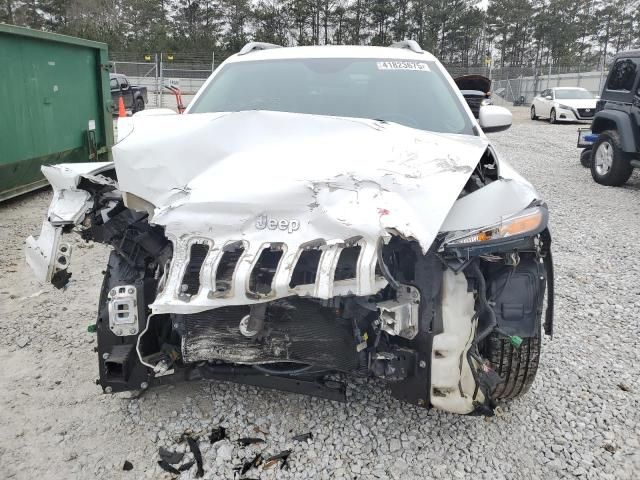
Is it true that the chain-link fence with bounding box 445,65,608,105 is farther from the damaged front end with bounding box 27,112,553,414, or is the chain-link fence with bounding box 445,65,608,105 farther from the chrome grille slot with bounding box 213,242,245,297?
the chrome grille slot with bounding box 213,242,245,297

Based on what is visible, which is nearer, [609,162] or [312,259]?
[312,259]

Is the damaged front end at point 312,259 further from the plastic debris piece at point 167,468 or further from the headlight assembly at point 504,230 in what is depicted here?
the plastic debris piece at point 167,468

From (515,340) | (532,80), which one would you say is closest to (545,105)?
(532,80)

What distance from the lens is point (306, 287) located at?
76.5 inches

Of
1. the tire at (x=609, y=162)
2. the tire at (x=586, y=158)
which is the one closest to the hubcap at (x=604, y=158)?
the tire at (x=609, y=162)

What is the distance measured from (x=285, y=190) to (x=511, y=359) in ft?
4.11

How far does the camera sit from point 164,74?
1138 inches

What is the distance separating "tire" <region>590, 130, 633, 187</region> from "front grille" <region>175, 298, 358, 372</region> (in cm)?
756

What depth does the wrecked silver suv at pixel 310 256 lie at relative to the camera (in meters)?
1.99

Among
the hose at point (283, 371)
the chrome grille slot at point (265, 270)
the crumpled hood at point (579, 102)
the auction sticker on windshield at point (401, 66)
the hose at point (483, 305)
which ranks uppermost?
the auction sticker on windshield at point (401, 66)

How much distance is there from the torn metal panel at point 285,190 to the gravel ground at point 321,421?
0.85m

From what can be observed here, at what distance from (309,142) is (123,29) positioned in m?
51.0

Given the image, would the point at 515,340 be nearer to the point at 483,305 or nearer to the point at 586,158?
the point at 483,305

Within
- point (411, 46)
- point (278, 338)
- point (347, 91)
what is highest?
point (411, 46)
